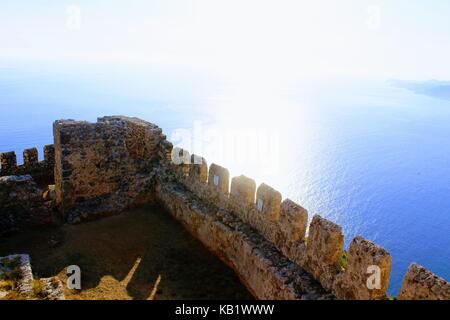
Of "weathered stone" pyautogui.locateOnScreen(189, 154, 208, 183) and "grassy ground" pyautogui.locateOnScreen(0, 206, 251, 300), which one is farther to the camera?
"weathered stone" pyautogui.locateOnScreen(189, 154, 208, 183)

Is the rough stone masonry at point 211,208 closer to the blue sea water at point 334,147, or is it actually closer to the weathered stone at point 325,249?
the weathered stone at point 325,249

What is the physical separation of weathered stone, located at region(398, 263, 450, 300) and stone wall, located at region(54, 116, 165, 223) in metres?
7.46

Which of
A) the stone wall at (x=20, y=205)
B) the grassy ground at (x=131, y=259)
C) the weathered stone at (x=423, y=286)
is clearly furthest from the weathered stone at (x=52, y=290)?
the weathered stone at (x=423, y=286)

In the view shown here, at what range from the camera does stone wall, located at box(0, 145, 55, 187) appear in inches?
496

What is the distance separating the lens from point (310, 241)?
19.3 feet

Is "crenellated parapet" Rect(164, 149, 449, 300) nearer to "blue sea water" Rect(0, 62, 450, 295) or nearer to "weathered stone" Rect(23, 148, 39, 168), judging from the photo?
"weathered stone" Rect(23, 148, 39, 168)

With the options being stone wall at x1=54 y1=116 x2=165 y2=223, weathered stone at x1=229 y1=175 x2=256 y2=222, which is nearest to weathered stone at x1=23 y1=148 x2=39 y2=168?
stone wall at x1=54 y1=116 x2=165 y2=223

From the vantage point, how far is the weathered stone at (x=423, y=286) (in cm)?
394

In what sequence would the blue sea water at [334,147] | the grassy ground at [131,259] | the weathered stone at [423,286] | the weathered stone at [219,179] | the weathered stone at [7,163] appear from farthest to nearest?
the blue sea water at [334,147] < the weathered stone at [7,163] < the weathered stone at [219,179] < the grassy ground at [131,259] < the weathered stone at [423,286]

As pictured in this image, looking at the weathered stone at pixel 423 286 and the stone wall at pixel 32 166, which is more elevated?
the weathered stone at pixel 423 286

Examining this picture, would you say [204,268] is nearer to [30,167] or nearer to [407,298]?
[407,298]

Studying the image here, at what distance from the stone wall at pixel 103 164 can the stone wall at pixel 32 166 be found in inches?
154

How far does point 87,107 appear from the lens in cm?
14125

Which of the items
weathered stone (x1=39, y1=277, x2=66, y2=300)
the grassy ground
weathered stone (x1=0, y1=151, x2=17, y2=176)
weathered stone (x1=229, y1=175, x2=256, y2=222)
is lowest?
the grassy ground
